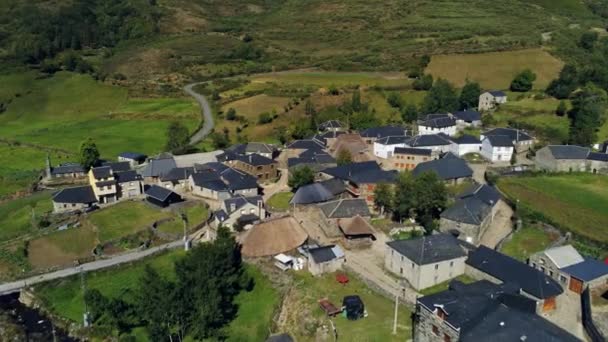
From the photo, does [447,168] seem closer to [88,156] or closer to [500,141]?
[500,141]

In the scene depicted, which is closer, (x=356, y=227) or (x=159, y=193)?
(x=356, y=227)

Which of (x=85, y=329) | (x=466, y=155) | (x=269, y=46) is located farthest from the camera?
(x=269, y=46)

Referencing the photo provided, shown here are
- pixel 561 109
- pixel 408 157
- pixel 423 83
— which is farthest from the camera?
pixel 423 83

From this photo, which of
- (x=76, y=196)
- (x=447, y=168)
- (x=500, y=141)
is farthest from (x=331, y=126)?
(x=76, y=196)

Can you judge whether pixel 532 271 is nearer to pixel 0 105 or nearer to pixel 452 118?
pixel 452 118

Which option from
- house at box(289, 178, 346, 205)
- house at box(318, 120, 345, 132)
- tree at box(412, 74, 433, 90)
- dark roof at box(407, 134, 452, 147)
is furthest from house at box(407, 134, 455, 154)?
tree at box(412, 74, 433, 90)

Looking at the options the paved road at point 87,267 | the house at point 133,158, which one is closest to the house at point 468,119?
the house at point 133,158

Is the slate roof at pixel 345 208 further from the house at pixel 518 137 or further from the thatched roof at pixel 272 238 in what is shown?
the house at pixel 518 137

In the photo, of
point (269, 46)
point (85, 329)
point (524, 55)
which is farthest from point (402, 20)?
point (85, 329)
